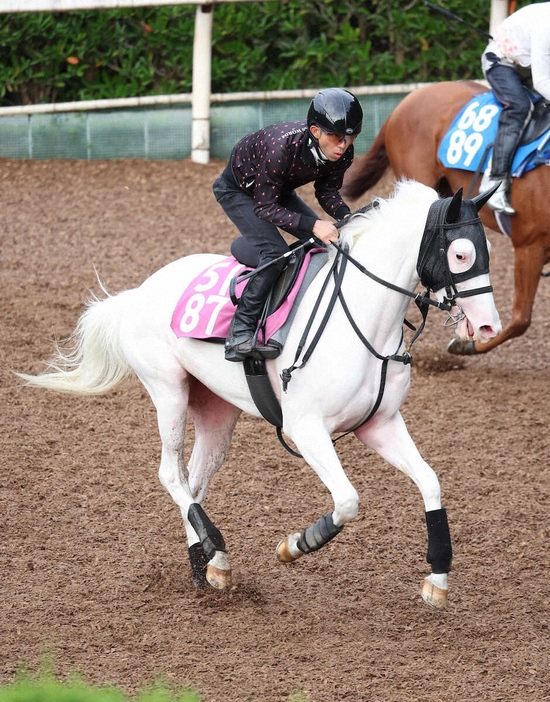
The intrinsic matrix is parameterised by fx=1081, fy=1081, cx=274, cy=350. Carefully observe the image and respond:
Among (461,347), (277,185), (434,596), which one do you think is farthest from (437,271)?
(461,347)

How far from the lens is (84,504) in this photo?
576 cm

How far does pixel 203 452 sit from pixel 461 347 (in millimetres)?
3194

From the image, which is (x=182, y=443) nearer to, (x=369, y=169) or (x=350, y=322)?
(x=350, y=322)

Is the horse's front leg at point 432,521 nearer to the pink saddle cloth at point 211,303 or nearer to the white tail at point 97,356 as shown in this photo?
the pink saddle cloth at point 211,303

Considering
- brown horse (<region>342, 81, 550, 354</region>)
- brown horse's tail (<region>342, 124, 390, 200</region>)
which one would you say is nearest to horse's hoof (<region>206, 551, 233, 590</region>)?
brown horse (<region>342, 81, 550, 354</region>)

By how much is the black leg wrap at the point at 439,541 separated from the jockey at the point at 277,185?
3.06 ft

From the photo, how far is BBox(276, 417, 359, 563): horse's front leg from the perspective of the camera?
14.1ft

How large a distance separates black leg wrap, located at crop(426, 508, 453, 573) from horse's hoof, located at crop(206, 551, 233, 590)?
3.09 ft

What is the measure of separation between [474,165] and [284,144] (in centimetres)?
362

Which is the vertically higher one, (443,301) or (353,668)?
(443,301)

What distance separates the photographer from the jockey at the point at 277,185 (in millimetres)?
4344

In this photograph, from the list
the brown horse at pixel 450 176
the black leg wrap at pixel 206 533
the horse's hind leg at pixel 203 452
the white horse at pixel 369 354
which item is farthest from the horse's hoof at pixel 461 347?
the black leg wrap at pixel 206 533

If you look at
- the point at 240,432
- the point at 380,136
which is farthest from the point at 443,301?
the point at 380,136

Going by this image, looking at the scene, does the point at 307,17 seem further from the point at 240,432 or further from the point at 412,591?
the point at 412,591
